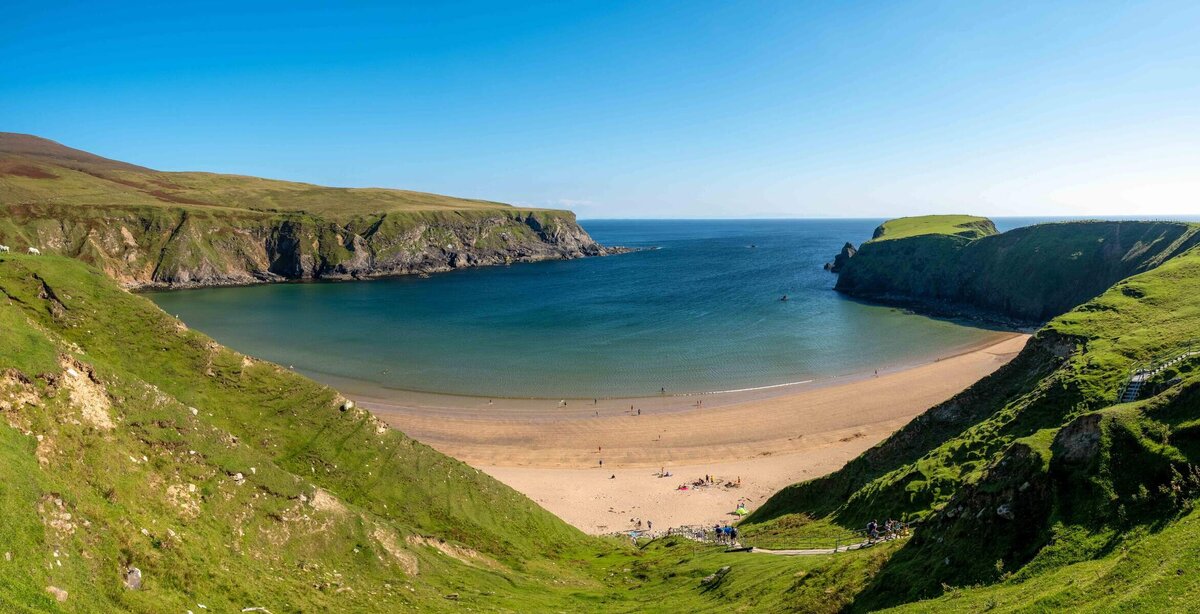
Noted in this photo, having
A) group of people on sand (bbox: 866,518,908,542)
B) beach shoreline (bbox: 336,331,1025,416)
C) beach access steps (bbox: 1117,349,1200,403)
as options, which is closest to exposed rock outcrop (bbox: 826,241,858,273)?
beach shoreline (bbox: 336,331,1025,416)

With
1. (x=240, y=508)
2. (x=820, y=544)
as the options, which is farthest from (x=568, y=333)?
(x=240, y=508)

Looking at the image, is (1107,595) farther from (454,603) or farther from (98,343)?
(98,343)

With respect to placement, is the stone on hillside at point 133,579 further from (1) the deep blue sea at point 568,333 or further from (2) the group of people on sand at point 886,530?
(1) the deep blue sea at point 568,333

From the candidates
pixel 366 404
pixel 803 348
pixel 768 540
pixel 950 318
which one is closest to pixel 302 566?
pixel 768 540

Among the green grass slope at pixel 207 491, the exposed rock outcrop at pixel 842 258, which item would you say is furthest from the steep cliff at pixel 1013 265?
the green grass slope at pixel 207 491

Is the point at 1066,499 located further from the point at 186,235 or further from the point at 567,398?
the point at 186,235

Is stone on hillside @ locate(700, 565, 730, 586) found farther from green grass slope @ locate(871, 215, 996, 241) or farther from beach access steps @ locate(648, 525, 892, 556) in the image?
green grass slope @ locate(871, 215, 996, 241)
